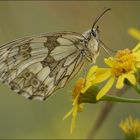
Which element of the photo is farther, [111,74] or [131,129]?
[131,129]

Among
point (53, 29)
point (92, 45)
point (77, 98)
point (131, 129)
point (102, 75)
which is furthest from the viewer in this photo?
point (53, 29)

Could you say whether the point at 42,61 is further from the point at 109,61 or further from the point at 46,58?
the point at 109,61

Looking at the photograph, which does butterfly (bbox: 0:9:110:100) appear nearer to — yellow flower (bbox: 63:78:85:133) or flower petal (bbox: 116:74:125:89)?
yellow flower (bbox: 63:78:85:133)

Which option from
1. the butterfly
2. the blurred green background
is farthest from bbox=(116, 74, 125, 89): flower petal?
the blurred green background

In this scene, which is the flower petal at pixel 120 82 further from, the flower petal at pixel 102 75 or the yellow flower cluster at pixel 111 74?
the flower petal at pixel 102 75

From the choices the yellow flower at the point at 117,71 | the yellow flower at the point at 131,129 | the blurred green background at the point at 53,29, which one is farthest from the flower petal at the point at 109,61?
the blurred green background at the point at 53,29

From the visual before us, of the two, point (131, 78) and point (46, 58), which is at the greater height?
point (46, 58)

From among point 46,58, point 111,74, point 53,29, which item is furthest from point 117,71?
point 53,29
